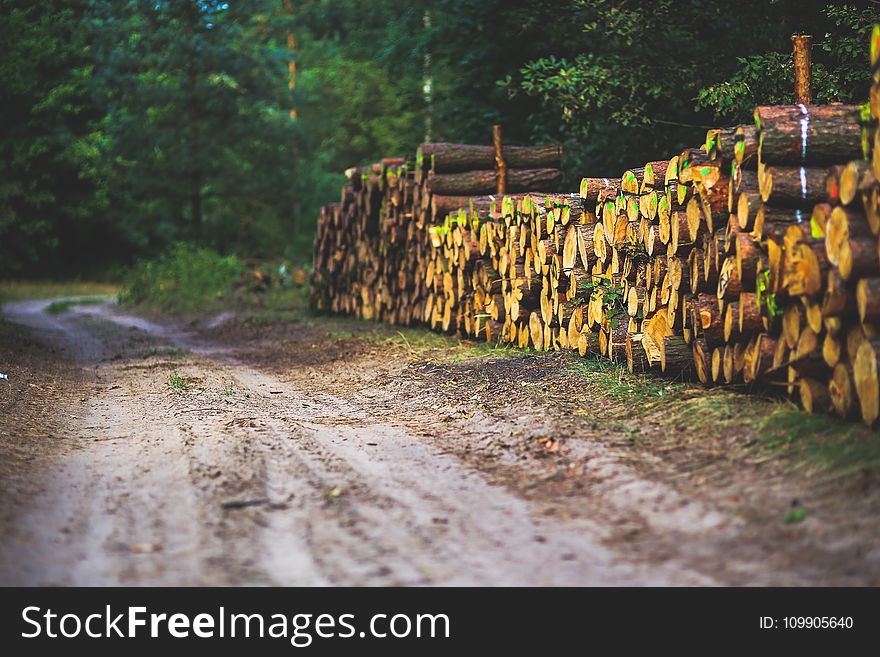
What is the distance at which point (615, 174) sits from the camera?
1577 cm

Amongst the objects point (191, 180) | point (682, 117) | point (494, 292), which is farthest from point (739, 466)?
point (191, 180)

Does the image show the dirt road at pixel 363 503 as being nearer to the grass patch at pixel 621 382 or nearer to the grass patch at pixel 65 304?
the grass patch at pixel 621 382

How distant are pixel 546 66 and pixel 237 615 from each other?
37.3 feet

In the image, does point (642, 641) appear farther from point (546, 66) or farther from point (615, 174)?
point (615, 174)

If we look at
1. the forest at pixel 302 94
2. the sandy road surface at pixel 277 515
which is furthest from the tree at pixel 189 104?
the sandy road surface at pixel 277 515

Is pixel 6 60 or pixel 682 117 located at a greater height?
pixel 6 60

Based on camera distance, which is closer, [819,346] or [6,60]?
[819,346]

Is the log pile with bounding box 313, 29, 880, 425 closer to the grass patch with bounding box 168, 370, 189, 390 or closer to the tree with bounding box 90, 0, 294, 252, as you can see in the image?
the grass patch with bounding box 168, 370, 189, 390

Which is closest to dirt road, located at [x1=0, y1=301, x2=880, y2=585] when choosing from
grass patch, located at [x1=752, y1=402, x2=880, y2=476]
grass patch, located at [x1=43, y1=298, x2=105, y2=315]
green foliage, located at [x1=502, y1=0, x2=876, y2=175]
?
grass patch, located at [x1=752, y1=402, x2=880, y2=476]

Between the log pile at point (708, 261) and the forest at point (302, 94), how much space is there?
129 inches

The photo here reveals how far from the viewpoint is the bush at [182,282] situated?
23.8m

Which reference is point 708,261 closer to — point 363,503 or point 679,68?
point 363,503

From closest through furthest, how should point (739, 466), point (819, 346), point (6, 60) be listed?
1. point (739, 466)
2. point (819, 346)
3. point (6, 60)

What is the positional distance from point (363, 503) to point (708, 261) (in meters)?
3.34
